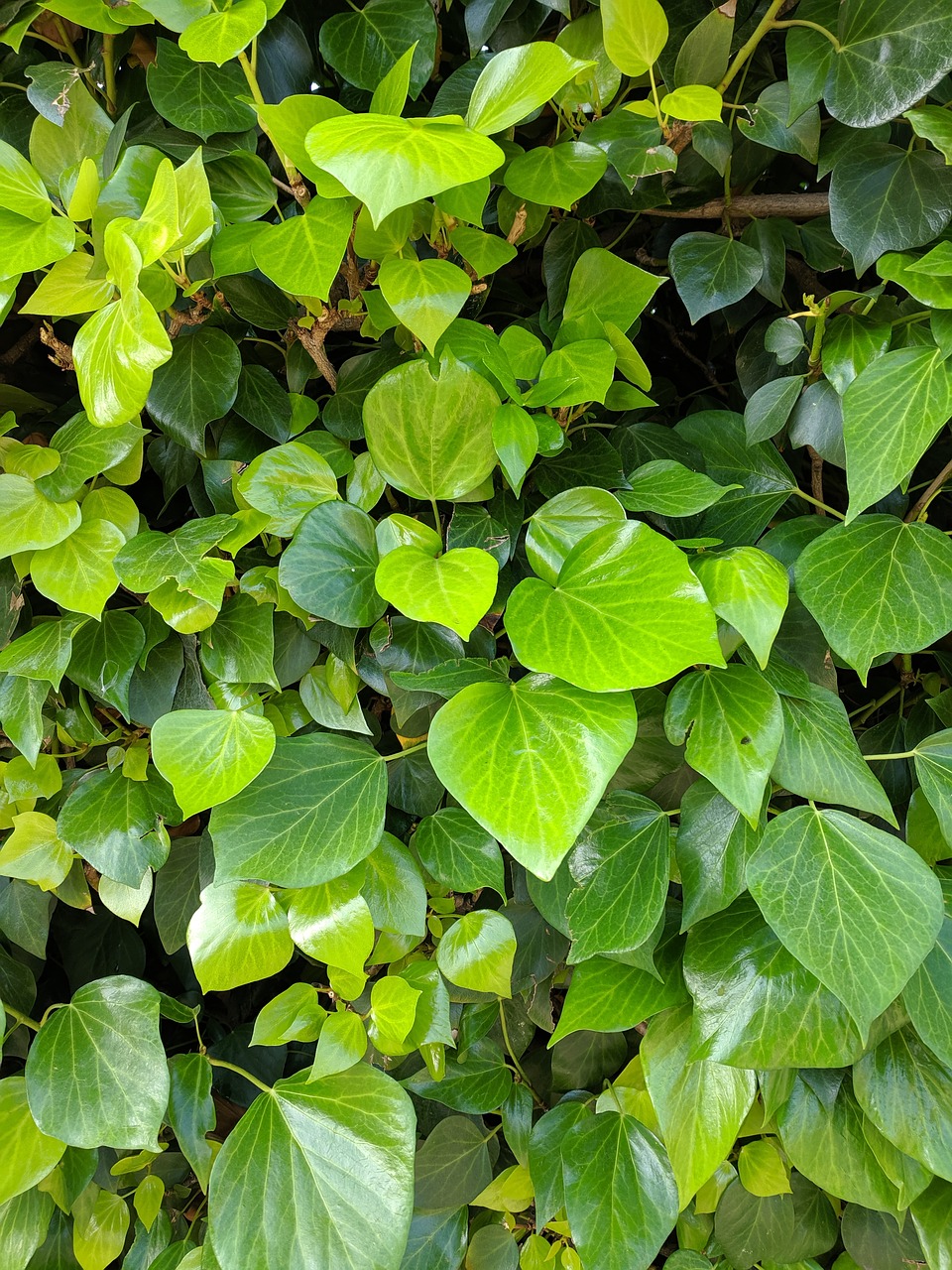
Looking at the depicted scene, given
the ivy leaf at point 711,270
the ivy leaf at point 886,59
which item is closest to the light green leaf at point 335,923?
the ivy leaf at point 711,270

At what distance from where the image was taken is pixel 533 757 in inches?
16.5

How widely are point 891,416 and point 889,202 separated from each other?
0.50ft

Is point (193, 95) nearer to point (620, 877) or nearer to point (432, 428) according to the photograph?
point (432, 428)

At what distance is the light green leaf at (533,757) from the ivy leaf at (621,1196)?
35 cm

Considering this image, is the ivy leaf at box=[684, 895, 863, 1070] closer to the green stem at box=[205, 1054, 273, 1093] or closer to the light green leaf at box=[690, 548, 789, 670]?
the light green leaf at box=[690, 548, 789, 670]

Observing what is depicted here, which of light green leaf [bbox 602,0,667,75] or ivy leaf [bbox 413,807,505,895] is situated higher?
light green leaf [bbox 602,0,667,75]

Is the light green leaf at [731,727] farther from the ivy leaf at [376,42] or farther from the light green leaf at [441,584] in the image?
the ivy leaf at [376,42]

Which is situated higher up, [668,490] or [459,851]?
[668,490]

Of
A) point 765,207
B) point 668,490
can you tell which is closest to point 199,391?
point 668,490

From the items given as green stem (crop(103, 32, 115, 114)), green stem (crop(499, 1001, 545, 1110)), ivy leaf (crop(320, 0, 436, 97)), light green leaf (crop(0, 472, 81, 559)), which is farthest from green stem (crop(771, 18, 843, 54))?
green stem (crop(499, 1001, 545, 1110))

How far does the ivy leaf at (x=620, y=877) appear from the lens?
0.50 meters

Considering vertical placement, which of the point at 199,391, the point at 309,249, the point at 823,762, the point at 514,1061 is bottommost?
the point at 514,1061

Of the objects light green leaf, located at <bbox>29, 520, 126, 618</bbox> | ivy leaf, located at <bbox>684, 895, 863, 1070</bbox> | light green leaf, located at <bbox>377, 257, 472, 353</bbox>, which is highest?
light green leaf, located at <bbox>377, 257, 472, 353</bbox>

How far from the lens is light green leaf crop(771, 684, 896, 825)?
1.55ft
